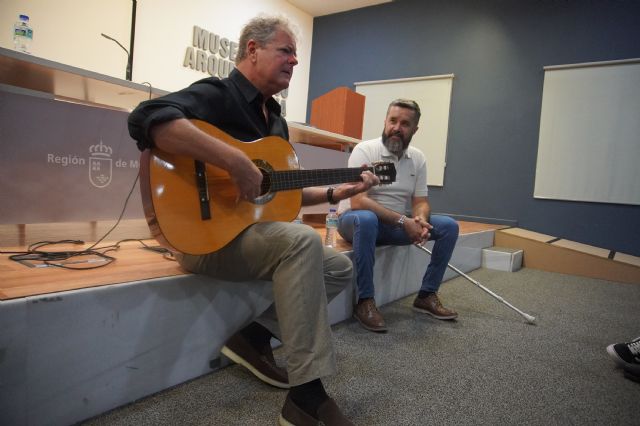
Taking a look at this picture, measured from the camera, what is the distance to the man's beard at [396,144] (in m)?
2.13

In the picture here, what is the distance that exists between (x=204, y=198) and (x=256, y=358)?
1.72 feet

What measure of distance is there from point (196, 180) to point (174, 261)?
42 centimetres

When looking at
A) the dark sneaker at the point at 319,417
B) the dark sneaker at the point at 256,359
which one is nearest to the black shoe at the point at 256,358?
the dark sneaker at the point at 256,359

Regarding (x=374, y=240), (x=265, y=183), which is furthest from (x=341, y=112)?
(x=265, y=183)

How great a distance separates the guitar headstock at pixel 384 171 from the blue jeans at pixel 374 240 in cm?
18

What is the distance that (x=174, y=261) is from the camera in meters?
1.37

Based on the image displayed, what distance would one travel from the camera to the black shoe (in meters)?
1.20

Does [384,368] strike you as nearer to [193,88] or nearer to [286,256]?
[286,256]

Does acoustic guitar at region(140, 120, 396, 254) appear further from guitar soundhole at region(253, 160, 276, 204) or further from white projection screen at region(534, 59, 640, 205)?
white projection screen at region(534, 59, 640, 205)

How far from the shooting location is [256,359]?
1221mm

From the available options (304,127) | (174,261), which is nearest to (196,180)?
(174,261)

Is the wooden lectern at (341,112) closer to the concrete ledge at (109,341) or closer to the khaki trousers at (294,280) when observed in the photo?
the concrete ledge at (109,341)

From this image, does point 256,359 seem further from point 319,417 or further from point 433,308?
point 433,308

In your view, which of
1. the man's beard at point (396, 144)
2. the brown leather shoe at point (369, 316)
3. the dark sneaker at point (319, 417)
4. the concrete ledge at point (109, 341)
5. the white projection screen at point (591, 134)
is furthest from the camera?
the white projection screen at point (591, 134)
